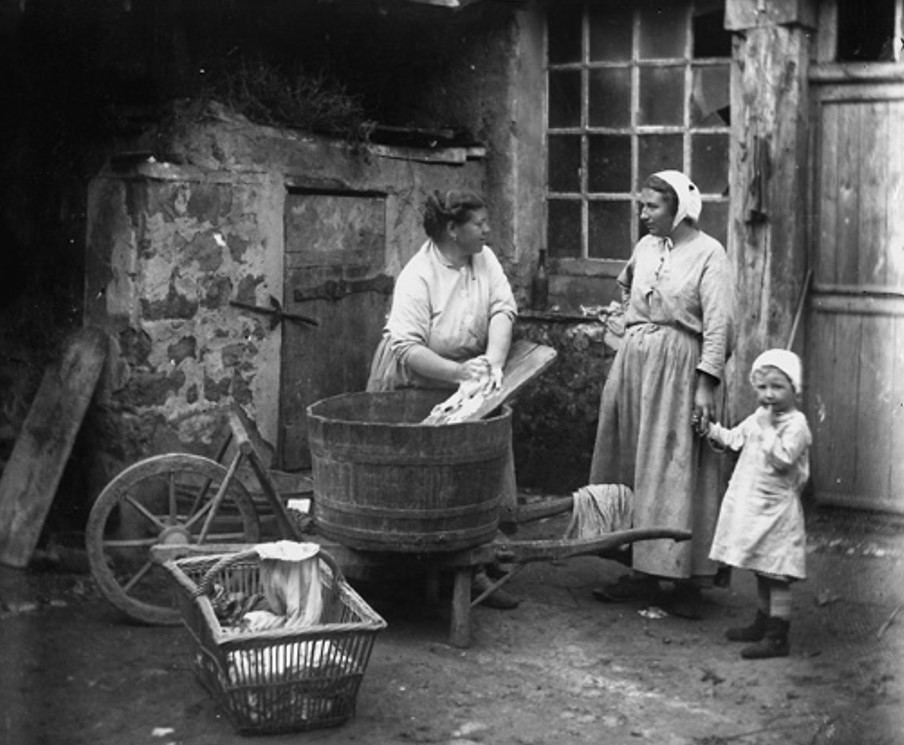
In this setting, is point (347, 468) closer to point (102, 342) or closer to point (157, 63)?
point (102, 342)

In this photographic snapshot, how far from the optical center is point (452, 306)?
6812mm

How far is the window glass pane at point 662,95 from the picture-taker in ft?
28.8

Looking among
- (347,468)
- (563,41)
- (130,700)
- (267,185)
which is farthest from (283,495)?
(563,41)

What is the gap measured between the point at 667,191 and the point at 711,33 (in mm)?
2522

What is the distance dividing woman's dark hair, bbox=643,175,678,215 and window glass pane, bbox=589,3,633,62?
264 centimetres

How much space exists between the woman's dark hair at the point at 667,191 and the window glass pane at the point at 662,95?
2.36m

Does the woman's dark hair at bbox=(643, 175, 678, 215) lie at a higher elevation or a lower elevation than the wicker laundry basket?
higher

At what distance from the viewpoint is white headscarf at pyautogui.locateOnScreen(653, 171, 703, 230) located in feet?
21.5

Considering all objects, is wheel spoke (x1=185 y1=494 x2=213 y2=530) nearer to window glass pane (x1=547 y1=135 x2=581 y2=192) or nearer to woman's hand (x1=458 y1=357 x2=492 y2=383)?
woman's hand (x1=458 y1=357 x2=492 y2=383)

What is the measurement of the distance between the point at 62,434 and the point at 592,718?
342 centimetres

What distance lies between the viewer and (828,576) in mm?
7363

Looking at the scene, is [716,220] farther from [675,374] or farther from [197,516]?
[197,516]

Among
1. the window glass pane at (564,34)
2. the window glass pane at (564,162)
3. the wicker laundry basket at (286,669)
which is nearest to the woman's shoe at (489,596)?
the wicker laundry basket at (286,669)

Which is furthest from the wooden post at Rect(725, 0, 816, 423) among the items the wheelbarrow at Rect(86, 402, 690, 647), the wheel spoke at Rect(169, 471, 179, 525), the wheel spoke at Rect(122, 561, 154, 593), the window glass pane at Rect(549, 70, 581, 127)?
the wheel spoke at Rect(122, 561, 154, 593)
